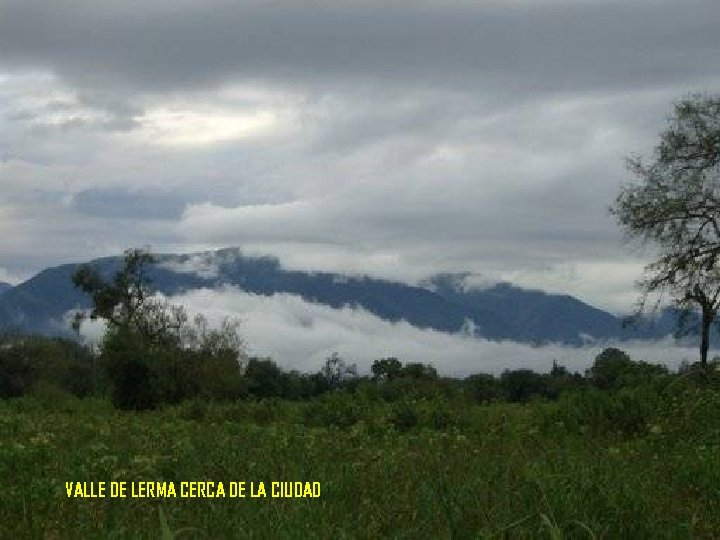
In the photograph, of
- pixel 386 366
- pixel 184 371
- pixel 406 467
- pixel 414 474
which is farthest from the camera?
pixel 386 366

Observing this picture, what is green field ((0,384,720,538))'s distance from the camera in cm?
686

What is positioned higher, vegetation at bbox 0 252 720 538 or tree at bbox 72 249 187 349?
tree at bbox 72 249 187 349

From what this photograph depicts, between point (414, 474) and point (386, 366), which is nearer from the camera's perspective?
point (414, 474)

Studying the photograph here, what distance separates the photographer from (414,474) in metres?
9.38

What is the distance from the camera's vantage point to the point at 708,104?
1404 inches

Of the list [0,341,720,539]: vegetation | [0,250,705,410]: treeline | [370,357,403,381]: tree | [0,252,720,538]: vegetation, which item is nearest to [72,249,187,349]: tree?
[0,250,705,410]: treeline

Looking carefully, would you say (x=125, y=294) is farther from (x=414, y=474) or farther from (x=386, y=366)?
(x=414, y=474)

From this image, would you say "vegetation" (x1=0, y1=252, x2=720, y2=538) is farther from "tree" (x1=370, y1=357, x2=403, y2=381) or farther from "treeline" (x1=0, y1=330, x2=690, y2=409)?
"tree" (x1=370, y1=357, x2=403, y2=381)

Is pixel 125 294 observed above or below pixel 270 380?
above

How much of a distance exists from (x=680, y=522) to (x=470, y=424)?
10.4 m

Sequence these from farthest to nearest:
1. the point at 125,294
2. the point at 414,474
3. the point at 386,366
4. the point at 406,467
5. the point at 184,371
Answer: the point at 125,294
the point at 386,366
the point at 184,371
the point at 406,467
the point at 414,474

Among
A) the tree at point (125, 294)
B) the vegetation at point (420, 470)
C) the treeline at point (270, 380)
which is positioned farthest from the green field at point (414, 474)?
the tree at point (125, 294)

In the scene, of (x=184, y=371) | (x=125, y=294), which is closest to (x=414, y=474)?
(x=184, y=371)

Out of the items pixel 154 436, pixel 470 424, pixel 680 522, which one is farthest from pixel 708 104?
pixel 680 522
